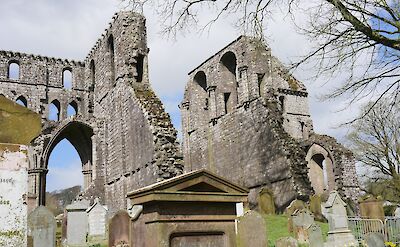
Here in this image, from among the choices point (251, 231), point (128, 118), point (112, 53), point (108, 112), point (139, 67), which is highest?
point (112, 53)

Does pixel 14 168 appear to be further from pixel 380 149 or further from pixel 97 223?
pixel 380 149

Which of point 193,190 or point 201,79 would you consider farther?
point 201,79

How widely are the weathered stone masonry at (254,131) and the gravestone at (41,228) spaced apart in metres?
11.1

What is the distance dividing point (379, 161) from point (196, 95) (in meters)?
15.0

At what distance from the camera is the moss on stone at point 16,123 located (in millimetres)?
3900

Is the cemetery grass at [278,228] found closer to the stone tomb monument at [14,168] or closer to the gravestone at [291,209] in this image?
the gravestone at [291,209]

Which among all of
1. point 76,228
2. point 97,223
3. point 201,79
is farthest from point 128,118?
point 76,228

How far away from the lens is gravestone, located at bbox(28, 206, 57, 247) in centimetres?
725

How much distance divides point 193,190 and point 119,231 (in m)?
4.99

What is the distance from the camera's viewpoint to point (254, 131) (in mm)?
22766

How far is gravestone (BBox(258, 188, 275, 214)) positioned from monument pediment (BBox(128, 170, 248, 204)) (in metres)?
13.8

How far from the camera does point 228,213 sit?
5.32 metres

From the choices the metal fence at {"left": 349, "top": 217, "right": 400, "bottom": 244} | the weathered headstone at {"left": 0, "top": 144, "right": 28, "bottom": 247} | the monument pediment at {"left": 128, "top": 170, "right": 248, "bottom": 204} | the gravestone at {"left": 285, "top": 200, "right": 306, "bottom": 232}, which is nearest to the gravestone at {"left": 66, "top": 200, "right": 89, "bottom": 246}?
the monument pediment at {"left": 128, "top": 170, "right": 248, "bottom": 204}

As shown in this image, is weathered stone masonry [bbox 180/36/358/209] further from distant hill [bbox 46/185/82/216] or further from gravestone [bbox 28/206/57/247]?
distant hill [bbox 46/185/82/216]
